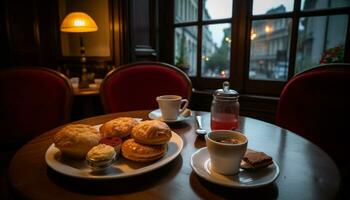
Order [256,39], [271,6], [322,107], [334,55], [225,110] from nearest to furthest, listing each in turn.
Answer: [225,110] < [322,107] < [334,55] < [271,6] < [256,39]

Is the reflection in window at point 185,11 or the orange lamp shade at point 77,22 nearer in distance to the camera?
the orange lamp shade at point 77,22

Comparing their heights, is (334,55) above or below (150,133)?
above

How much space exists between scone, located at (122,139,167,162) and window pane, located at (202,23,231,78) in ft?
5.34

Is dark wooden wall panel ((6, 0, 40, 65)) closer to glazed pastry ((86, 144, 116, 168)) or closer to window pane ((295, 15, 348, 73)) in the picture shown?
glazed pastry ((86, 144, 116, 168))

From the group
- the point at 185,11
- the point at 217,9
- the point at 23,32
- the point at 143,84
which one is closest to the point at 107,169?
the point at 143,84

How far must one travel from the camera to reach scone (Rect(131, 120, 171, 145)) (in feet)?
1.98

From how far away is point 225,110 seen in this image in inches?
33.7

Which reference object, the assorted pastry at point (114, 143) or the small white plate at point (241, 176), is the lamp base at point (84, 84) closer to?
the assorted pastry at point (114, 143)

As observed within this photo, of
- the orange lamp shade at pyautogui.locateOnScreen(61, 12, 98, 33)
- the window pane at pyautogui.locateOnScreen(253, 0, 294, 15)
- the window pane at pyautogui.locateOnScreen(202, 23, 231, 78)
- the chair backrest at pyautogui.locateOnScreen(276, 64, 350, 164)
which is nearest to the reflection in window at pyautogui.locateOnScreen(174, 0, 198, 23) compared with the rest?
the window pane at pyautogui.locateOnScreen(202, 23, 231, 78)

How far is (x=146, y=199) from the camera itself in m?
0.48

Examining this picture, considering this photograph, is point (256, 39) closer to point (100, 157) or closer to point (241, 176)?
point (241, 176)

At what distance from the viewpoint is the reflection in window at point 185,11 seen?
2212 millimetres

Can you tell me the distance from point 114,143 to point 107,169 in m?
0.07

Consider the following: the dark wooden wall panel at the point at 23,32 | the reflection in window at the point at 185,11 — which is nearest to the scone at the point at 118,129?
the reflection in window at the point at 185,11
